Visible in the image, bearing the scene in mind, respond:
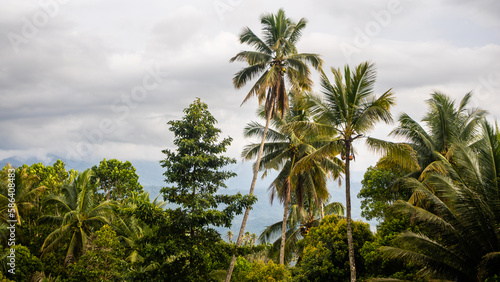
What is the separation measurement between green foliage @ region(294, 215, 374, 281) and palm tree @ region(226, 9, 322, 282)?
192 inches

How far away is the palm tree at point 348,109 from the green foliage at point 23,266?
663 inches

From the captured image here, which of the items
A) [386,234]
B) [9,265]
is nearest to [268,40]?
[386,234]

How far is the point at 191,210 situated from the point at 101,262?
6.38 metres

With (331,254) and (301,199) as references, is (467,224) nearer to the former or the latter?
(331,254)

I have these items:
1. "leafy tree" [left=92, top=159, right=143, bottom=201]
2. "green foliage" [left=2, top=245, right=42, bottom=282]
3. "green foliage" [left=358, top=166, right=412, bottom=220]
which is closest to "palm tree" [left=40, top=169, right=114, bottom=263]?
"green foliage" [left=2, top=245, right=42, bottom=282]

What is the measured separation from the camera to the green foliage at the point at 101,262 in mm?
17500

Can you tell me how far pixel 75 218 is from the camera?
22.8 meters

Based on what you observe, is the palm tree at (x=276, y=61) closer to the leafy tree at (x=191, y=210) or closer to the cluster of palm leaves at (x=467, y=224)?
the leafy tree at (x=191, y=210)

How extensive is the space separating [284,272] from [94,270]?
950cm

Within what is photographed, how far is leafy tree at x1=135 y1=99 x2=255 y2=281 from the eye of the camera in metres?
14.8

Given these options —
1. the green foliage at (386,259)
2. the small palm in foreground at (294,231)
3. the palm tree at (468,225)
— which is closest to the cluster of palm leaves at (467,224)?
the palm tree at (468,225)

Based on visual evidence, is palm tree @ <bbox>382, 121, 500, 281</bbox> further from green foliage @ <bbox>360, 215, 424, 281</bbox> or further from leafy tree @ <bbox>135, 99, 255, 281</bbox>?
leafy tree @ <bbox>135, 99, 255, 281</bbox>

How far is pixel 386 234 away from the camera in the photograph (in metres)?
18.2

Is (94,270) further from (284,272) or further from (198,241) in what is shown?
(284,272)
